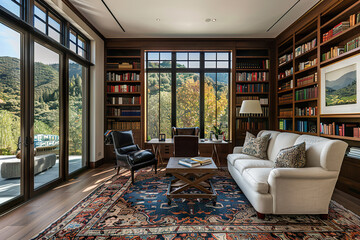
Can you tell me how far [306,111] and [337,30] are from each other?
5.28 feet

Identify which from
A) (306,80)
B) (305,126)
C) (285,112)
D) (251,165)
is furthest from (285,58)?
(251,165)

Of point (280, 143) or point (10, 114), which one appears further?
point (280, 143)

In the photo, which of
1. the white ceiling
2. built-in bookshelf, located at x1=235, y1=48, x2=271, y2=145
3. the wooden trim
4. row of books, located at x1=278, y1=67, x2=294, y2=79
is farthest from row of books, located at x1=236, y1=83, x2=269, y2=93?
the wooden trim

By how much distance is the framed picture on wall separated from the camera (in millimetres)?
2787

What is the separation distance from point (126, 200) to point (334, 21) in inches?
187

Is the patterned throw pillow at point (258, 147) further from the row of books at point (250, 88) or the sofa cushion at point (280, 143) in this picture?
the row of books at point (250, 88)

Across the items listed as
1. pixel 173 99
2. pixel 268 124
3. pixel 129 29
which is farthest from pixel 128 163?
pixel 268 124

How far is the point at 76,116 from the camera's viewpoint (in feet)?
13.4

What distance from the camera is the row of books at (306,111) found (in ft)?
12.2

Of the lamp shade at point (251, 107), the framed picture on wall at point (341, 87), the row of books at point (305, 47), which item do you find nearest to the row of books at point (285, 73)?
the row of books at point (305, 47)

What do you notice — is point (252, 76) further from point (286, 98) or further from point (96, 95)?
point (96, 95)

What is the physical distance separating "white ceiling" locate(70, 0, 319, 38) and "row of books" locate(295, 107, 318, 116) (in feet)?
6.73

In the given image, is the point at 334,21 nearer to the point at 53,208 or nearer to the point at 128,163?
the point at 128,163

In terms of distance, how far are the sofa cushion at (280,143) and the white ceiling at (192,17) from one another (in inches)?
101
